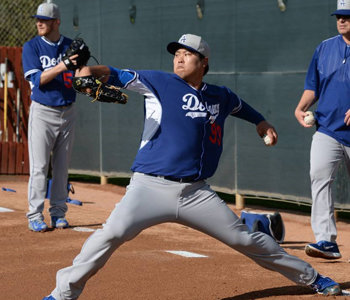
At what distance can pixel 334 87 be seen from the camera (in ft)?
22.9

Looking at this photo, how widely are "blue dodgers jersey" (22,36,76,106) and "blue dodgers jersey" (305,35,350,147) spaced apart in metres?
2.69

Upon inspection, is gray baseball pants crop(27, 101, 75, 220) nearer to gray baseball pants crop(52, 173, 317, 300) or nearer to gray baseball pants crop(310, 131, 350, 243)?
gray baseball pants crop(310, 131, 350, 243)

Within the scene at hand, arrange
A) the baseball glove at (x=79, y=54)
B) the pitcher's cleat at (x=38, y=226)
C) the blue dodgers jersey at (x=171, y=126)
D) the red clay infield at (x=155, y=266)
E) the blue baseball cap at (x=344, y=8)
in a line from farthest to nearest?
the pitcher's cleat at (x=38, y=226) → the blue baseball cap at (x=344, y=8) → the red clay infield at (x=155, y=266) → the baseball glove at (x=79, y=54) → the blue dodgers jersey at (x=171, y=126)

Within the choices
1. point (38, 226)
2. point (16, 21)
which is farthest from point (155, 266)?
point (16, 21)

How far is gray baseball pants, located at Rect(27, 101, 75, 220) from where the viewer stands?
8.55 m

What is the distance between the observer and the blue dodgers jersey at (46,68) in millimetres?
8398

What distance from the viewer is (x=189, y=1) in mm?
10938

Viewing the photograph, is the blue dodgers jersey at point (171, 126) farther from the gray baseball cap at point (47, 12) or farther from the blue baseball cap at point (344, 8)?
the gray baseball cap at point (47, 12)

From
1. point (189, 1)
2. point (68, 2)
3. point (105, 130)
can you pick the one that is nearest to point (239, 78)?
point (189, 1)

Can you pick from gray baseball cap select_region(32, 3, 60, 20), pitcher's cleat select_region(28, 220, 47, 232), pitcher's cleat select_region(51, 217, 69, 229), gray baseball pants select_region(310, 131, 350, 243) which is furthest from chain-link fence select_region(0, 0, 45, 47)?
gray baseball pants select_region(310, 131, 350, 243)

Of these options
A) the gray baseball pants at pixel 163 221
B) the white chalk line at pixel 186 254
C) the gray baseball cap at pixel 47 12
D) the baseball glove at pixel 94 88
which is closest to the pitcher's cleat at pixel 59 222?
the white chalk line at pixel 186 254

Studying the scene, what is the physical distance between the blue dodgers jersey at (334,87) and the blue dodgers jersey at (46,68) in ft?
8.82

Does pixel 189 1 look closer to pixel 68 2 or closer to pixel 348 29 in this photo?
pixel 68 2

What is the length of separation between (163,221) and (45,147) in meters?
3.52
